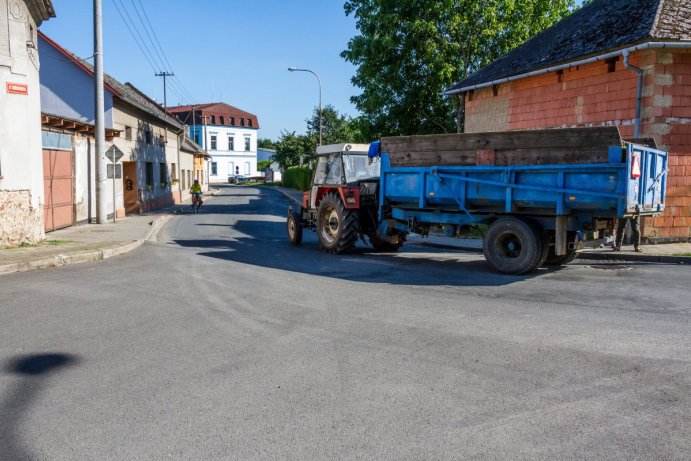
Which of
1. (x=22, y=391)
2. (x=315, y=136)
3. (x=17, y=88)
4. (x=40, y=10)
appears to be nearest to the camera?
(x=22, y=391)

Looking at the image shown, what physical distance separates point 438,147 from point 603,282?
3.78 meters

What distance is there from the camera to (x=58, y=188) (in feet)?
57.8

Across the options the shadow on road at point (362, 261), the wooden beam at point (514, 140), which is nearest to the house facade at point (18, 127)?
the shadow on road at point (362, 261)

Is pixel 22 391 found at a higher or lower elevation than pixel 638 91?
lower

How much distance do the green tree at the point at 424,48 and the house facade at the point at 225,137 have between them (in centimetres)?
6853

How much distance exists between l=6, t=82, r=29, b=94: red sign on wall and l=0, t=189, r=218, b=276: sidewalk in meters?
3.34

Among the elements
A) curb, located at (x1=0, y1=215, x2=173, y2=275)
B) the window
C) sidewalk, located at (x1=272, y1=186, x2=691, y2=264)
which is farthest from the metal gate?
the window

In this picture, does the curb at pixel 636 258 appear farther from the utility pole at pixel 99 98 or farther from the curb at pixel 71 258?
the utility pole at pixel 99 98

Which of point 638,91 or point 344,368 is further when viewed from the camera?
point 638,91

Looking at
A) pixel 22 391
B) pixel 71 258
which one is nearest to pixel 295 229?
pixel 71 258

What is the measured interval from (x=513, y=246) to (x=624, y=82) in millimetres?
7246

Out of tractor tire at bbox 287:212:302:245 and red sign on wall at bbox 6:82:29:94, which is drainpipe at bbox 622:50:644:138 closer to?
tractor tire at bbox 287:212:302:245

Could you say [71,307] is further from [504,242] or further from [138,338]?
[504,242]

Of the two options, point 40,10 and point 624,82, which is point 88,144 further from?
point 624,82
